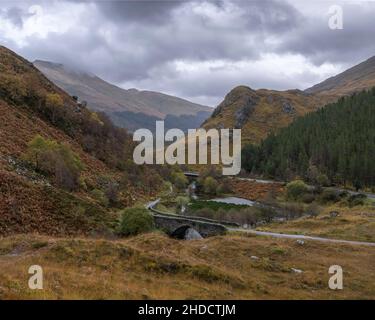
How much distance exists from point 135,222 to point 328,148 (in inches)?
3787

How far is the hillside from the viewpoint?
46188mm

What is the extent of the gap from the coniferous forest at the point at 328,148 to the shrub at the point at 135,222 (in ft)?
254

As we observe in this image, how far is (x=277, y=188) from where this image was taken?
374 feet

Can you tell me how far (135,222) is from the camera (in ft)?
149

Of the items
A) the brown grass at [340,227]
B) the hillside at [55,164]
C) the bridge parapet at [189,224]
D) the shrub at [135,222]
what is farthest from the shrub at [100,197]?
the brown grass at [340,227]

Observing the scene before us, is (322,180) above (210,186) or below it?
above

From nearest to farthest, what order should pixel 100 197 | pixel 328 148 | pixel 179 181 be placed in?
pixel 100 197, pixel 179 181, pixel 328 148

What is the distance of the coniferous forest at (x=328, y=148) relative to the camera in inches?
4373

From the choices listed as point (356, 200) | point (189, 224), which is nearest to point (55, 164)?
point (189, 224)

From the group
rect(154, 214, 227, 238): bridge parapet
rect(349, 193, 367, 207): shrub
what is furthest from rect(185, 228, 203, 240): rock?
rect(349, 193, 367, 207): shrub

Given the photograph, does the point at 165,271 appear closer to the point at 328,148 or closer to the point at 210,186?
the point at 210,186

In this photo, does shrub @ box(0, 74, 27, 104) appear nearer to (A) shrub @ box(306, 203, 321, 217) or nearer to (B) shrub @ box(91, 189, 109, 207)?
(B) shrub @ box(91, 189, 109, 207)

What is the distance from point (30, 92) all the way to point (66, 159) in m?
42.4
